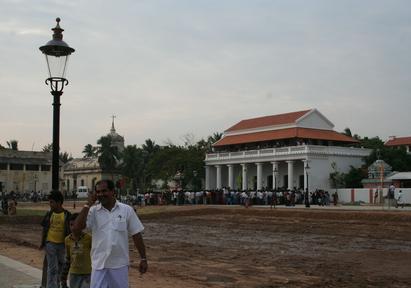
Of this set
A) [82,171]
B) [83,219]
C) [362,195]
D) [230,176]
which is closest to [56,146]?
[83,219]

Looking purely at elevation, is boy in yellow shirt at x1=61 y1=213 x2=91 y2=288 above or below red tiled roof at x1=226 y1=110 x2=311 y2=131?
below

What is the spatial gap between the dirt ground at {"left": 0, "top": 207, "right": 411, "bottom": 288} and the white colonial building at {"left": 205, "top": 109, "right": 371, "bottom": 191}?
2764 cm

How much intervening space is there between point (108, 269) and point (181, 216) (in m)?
37.0

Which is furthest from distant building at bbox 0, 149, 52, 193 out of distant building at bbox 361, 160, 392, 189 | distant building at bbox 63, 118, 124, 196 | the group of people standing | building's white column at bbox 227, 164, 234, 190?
the group of people standing

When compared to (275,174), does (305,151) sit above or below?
above

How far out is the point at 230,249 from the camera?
2028cm

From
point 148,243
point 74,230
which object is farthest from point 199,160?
point 74,230

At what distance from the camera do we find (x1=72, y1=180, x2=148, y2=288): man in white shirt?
591 centimetres

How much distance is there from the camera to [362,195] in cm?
5400

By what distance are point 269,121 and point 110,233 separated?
6719cm

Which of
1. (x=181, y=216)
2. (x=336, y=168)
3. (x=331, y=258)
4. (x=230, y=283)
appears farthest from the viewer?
(x=336, y=168)

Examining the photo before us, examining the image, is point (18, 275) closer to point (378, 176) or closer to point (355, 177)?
point (378, 176)

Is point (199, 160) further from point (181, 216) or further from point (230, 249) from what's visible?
point (230, 249)

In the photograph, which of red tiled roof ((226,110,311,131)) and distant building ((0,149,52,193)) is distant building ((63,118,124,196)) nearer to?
distant building ((0,149,52,193))
